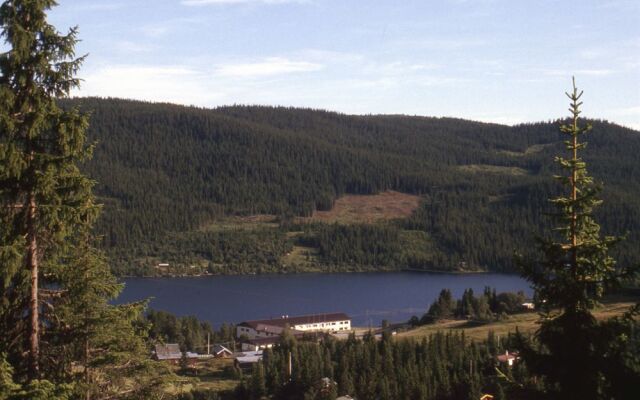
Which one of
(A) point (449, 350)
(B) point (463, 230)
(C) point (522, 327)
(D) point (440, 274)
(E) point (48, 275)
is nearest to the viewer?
(E) point (48, 275)

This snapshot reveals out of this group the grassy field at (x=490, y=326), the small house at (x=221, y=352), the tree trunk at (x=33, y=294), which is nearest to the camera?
the tree trunk at (x=33, y=294)

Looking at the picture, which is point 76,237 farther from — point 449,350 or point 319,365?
point 449,350

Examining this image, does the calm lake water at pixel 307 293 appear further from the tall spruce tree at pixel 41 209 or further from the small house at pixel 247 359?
the tall spruce tree at pixel 41 209

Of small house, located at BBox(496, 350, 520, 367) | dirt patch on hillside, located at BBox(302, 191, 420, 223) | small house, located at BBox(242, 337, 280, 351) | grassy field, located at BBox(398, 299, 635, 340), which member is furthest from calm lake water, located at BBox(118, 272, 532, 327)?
dirt patch on hillside, located at BBox(302, 191, 420, 223)

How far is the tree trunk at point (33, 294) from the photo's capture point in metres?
7.38

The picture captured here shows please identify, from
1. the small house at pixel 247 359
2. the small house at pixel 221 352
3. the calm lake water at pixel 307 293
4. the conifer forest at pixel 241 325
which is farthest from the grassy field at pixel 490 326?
the small house at pixel 221 352

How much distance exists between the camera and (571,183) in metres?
7.41

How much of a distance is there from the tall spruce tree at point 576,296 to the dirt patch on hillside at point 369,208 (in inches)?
5838

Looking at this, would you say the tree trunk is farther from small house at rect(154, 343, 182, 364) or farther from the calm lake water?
the calm lake water

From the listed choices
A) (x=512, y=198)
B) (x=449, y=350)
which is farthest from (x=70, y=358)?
(x=512, y=198)

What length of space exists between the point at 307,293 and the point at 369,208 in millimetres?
74041

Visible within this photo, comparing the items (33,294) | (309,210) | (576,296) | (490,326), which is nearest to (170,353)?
(490,326)

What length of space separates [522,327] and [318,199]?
11879 cm

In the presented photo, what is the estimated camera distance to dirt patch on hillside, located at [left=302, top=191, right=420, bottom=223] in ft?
524
